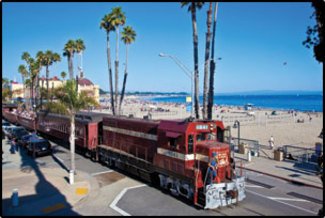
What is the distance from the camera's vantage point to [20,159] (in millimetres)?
24766

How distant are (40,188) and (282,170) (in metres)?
16.0

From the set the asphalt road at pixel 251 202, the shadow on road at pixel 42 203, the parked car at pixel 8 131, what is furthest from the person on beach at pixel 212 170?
the parked car at pixel 8 131

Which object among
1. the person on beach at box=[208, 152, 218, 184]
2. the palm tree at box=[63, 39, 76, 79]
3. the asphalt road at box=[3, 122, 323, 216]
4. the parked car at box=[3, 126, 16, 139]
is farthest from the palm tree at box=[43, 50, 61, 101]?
the person on beach at box=[208, 152, 218, 184]

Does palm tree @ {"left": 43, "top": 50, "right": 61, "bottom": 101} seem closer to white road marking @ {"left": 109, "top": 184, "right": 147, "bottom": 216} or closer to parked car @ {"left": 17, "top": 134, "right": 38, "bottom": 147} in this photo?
parked car @ {"left": 17, "top": 134, "right": 38, "bottom": 147}

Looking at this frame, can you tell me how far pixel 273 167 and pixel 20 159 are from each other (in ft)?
67.5

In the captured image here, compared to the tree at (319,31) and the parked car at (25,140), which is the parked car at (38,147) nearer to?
the parked car at (25,140)

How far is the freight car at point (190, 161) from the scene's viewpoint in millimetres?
13258

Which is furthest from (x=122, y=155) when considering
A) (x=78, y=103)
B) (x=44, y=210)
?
(x=44, y=210)

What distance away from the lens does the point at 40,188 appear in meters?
16.1

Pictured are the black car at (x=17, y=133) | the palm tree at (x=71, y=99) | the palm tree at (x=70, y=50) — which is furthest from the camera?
the palm tree at (x=70, y=50)

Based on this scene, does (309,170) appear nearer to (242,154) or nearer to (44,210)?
(242,154)

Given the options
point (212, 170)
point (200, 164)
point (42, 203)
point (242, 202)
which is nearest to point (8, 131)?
point (42, 203)

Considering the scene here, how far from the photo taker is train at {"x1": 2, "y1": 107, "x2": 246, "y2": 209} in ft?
43.8

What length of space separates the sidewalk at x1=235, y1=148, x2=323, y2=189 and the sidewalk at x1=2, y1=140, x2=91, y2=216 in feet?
39.9
